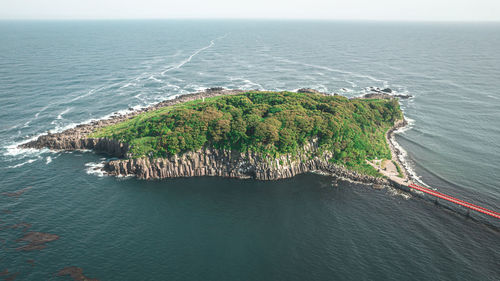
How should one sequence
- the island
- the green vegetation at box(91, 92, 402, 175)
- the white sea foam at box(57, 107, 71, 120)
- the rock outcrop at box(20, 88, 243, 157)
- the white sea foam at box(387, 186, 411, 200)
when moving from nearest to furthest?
1. the white sea foam at box(387, 186, 411, 200)
2. the island
3. the green vegetation at box(91, 92, 402, 175)
4. the rock outcrop at box(20, 88, 243, 157)
5. the white sea foam at box(57, 107, 71, 120)

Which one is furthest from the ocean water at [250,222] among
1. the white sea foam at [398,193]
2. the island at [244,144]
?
the island at [244,144]

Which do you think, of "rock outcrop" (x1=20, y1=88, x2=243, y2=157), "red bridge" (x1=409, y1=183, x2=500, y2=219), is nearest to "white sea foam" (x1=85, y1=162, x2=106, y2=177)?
"rock outcrop" (x1=20, y1=88, x2=243, y2=157)

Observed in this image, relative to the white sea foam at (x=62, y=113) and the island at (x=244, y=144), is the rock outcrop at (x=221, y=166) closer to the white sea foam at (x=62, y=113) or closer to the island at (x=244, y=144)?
the island at (x=244, y=144)

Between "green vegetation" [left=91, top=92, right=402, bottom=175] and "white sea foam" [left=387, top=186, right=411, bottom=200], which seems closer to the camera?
"white sea foam" [left=387, top=186, right=411, bottom=200]

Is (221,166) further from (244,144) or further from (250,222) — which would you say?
(250,222)

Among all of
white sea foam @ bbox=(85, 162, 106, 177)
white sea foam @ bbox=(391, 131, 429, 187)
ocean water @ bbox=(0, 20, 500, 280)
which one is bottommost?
ocean water @ bbox=(0, 20, 500, 280)

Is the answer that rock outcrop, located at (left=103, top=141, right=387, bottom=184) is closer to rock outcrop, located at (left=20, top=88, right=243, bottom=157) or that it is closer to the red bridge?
rock outcrop, located at (left=20, top=88, right=243, bottom=157)
